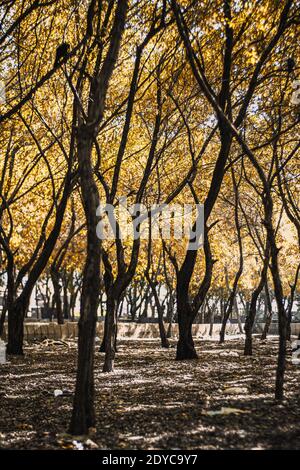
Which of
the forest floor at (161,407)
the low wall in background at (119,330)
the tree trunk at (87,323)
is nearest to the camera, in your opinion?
the forest floor at (161,407)

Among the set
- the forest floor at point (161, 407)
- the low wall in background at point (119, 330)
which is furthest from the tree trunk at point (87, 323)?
the low wall in background at point (119, 330)

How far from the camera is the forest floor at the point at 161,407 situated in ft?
17.4

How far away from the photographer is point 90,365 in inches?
224

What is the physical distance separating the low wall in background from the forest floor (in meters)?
8.11

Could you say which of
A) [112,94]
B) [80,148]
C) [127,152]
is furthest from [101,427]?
[127,152]

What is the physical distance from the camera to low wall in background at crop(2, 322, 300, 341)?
20.7 m

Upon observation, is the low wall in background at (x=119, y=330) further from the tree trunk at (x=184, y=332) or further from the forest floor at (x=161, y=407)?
the tree trunk at (x=184, y=332)

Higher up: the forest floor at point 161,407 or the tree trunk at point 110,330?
the tree trunk at point 110,330

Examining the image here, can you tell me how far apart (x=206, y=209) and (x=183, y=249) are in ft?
48.9

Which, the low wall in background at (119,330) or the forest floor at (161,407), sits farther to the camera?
the low wall in background at (119,330)

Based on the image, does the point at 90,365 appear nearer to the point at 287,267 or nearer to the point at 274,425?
the point at 274,425

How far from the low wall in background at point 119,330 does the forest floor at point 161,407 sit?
26.6ft

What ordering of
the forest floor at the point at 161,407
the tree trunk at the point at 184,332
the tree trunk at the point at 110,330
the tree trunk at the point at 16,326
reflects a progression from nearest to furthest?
1. the forest floor at the point at 161,407
2. the tree trunk at the point at 110,330
3. the tree trunk at the point at 184,332
4. the tree trunk at the point at 16,326

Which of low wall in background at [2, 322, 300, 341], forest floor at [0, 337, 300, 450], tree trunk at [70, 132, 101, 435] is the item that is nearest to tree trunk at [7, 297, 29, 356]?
forest floor at [0, 337, 300, 450]
